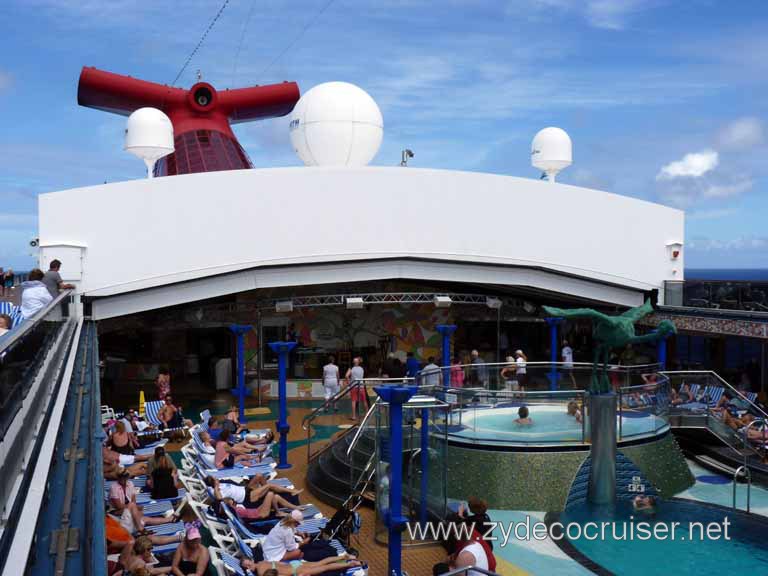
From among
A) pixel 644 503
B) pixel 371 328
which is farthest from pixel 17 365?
pixel 371 328

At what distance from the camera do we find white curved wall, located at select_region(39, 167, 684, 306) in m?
18.3

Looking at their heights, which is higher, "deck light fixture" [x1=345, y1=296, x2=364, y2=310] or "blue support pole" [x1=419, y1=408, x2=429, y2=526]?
"deck light fixture" [x1=345, y1=296, x2=364, y2=310]

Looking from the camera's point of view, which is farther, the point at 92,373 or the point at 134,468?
the point at 134,468

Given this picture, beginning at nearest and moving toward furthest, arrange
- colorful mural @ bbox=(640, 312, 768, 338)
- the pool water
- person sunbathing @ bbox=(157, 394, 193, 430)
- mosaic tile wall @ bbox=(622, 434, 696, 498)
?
the pool water
mosaic tile wall @ bbox=(622, 434, 696, 498)
person sunbathing @ bbox=(157, 394, 193, 430)
colorful mural @ bbox=(640, 312, 768, 338)

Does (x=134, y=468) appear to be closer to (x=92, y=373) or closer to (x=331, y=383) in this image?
(x=92, y=373)

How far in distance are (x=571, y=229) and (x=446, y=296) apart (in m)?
3.86

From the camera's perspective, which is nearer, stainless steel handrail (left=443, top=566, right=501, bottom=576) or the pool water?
stainless steel handrail (left=443, top=566, right=501, bottom=576)

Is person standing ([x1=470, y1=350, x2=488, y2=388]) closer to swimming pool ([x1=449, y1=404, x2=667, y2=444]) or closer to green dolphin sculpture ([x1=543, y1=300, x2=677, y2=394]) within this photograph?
swimming pool ([x1=449, y1=404, x2=667, y2=444])

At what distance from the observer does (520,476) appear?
11.6 metres

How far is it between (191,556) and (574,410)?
20.7 feet

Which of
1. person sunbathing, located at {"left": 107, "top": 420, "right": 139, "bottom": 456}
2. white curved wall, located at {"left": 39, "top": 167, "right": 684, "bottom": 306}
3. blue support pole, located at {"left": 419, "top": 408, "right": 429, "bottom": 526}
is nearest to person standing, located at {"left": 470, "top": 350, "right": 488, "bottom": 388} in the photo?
blue support pole, located at {"left": 419, "top": 408, "right": 429, "bottom": 526}

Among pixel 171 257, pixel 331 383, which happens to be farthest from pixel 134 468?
pixel 171 257

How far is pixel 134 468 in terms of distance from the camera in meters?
11.7

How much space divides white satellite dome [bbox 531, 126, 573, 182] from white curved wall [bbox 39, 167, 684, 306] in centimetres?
95
